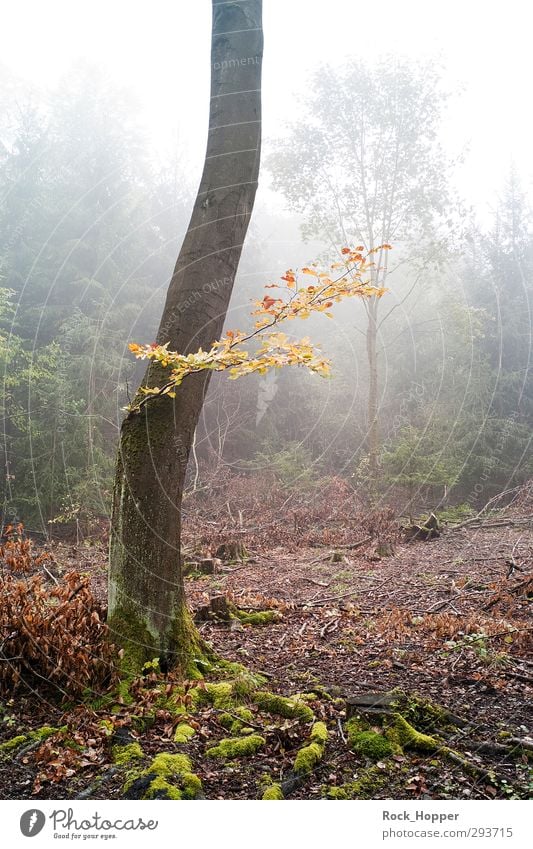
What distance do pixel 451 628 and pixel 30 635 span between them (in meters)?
3.24

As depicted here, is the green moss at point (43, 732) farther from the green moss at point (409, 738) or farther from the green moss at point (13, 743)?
the green moss at point (409, 738)

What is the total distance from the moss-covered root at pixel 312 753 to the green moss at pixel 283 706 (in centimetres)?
20

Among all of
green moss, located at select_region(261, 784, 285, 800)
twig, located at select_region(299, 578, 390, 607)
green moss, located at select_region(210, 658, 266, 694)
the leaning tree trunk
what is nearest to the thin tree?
twig, located at select_region(299, 578, 390, 607)

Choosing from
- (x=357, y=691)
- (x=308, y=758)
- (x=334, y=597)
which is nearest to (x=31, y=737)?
(x=308, y=758)

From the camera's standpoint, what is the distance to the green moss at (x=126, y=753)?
2.64 m

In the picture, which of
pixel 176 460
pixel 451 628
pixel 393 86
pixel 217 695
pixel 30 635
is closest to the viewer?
pixel 30 635

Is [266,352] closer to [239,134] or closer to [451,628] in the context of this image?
[239,134]

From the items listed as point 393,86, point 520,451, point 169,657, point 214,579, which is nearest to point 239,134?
point 169,657

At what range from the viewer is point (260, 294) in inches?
786

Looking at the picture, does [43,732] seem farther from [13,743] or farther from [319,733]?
[319,733]

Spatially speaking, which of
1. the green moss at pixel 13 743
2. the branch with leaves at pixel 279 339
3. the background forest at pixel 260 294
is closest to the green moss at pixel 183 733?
the green moss at pixel 13 743

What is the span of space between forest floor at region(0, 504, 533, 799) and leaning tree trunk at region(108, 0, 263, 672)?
Result: 58cm

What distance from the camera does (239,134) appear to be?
3.86 metres

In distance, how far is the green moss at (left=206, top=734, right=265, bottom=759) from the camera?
8.97ft
